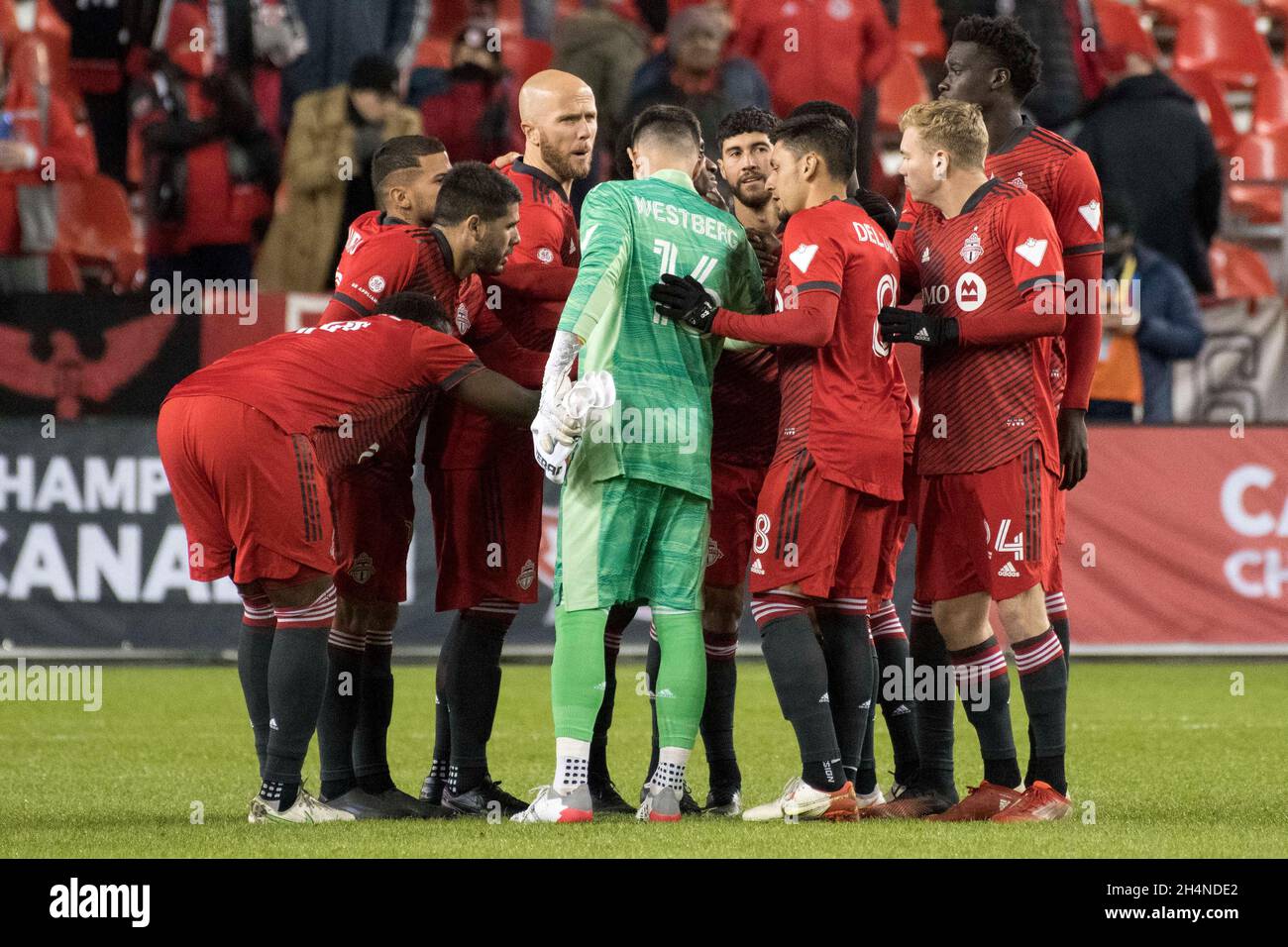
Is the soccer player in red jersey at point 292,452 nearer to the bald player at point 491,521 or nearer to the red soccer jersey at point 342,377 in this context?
the red soccer jersey at point 342,377

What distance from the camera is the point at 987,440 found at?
586 centimetres

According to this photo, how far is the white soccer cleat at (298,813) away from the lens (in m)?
5.76

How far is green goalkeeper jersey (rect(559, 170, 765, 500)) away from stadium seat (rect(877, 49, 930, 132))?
27.7 ft

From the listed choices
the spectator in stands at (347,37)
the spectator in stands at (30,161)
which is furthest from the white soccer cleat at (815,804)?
the spectator in stands at (30,161)

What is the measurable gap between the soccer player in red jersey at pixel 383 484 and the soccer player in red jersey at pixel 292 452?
26 centimetres

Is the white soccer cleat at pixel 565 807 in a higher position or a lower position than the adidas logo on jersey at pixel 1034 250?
lower

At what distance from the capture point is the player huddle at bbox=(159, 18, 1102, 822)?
570 centimetres

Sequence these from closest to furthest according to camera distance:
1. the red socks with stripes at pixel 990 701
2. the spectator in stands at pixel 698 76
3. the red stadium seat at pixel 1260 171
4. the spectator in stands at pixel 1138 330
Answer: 1. the red socks with stripes at pixel 990 701
2. the spectator in stands at pixel 1138 330
3. the spectator in stands at pixel 698 76
4. the red stadium seat at pixel 1260 171

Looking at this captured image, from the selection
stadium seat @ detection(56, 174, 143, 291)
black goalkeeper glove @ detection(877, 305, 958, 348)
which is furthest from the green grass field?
stadium seat @ detection(56, 174, 143, 291)

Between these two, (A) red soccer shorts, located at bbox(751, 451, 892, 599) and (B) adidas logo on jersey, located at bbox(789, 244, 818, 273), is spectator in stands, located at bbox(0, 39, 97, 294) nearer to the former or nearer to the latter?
(B) adidas logo on jersey, located at bbox(789, 244, 818, 273)

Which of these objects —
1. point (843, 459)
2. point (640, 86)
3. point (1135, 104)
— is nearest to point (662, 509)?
point (843, 459)

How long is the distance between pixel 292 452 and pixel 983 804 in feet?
8.01

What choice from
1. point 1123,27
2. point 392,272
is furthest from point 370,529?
point 1123,27

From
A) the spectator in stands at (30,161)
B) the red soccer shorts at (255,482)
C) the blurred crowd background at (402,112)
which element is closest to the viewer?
the red soccer shorts at (255,482)
